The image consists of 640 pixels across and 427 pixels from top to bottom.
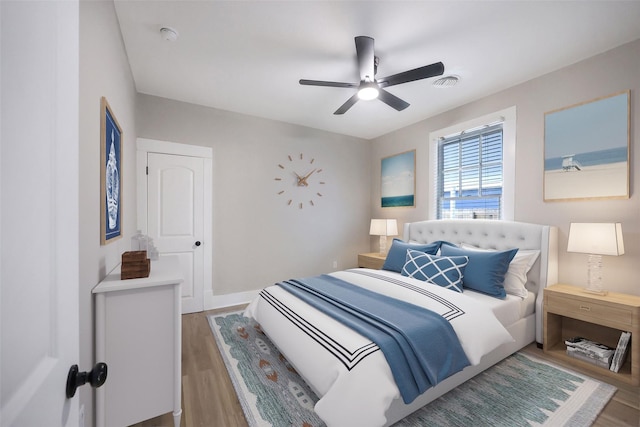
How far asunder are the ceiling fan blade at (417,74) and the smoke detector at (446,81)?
2.91 feet

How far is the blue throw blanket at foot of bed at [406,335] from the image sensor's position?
1532mm

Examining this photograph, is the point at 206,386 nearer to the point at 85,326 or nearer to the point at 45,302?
the point at 85,326

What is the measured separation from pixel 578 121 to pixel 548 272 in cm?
145

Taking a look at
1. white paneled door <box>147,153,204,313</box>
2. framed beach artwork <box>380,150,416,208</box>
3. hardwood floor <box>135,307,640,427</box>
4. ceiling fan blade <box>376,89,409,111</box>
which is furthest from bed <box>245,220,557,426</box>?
ceiling fan blade <box>376,89,409,111</box>

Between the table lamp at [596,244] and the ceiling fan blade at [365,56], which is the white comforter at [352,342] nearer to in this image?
the table lamp at [596,244]

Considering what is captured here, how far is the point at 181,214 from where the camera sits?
3441 millimetres

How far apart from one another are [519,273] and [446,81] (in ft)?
6.75

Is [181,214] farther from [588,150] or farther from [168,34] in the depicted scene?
[588,150]

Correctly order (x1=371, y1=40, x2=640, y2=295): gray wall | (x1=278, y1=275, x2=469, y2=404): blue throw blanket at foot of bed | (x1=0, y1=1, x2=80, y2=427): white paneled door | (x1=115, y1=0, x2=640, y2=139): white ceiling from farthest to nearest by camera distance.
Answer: (x1=371, y1=40, x2=640, y2=295): gray wall, (x1=115, y1=0, x2=640, y2=139): white ceiling, (x1=278, y1=275, x2=469, y2=404): blue throw blanket at foot of bed, (x1=0, y1=1, x2=80, y2=427): white paneled door

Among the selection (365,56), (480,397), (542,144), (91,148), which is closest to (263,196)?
(365,56)

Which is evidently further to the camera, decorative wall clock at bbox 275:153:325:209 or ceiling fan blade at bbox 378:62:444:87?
decorative wall clock at bbox 275:153:325:209

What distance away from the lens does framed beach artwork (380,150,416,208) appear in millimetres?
4254

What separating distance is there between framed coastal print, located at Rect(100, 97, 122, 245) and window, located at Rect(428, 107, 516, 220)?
144 inches

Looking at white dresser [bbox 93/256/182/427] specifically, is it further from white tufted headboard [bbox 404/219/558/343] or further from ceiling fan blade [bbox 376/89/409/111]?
white tufted headboard [bbox 404/219/558/343]
